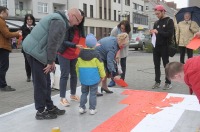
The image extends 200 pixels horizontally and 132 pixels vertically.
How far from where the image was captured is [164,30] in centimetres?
625

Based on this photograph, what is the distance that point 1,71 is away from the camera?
6.41 meters

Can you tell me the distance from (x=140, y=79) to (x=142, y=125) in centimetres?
404

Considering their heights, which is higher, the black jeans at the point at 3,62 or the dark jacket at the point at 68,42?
the dark jacket at the point at 68,42

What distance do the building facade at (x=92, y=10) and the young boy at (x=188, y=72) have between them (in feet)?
75.7

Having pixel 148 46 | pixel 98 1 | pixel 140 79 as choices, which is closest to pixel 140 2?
pixel 98 1

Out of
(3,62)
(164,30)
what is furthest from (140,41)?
(3,62)

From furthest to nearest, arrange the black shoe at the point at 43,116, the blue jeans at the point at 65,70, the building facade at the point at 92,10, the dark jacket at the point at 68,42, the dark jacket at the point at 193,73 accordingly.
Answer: the building facade at the point at 92,10 → the blue jeans at the point at 65,70 → the dark jacket at the point at 68,42 → the black shoe at the point at 43,116 → the dark jacket at the point at 193,73

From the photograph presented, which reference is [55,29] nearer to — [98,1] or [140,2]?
[98,1]

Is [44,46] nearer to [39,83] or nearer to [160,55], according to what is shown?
[39,83]

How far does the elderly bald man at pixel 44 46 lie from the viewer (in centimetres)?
390

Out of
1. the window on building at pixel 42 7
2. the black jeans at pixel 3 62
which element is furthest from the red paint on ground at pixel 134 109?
the window on building at pixel 42 7

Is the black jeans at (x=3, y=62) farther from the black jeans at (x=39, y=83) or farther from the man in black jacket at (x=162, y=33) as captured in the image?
the man in black jacket at (x=162, y=33)

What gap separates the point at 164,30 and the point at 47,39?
3.16 m

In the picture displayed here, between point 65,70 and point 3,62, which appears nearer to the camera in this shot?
point 65,70
